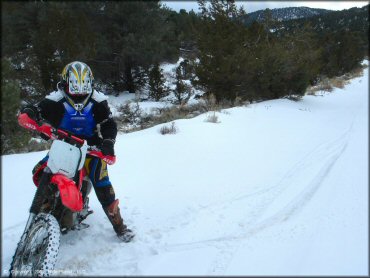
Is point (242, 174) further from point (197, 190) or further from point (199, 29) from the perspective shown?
point (199, 29)

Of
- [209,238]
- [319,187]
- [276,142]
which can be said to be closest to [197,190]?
[209,238]

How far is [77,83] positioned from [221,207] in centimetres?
205

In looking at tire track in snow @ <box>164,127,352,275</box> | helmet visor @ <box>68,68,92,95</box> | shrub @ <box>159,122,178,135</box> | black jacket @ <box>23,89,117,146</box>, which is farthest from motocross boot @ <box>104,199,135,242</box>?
shrub @ <box>159,122,178,135</box>

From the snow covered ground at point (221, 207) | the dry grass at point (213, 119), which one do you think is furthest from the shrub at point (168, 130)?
the dry grass at point (213, 119)

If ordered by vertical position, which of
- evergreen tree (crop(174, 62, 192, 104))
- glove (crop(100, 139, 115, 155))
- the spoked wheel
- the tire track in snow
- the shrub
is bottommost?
evergreen tree (crop(174, 62, 192, 104))

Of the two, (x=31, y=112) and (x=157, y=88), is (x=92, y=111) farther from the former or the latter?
(x=157, y=88)

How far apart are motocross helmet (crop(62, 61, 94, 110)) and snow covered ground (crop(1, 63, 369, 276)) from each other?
121 centimetres

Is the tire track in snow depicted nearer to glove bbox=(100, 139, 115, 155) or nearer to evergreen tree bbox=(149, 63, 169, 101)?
glove bbox=(100, 139, 115, 155)

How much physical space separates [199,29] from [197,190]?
9.23 metres

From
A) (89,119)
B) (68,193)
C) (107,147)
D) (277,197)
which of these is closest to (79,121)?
(89,119)

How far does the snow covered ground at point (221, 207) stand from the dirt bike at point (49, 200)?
0.90 ft

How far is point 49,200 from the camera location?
9.82 ft

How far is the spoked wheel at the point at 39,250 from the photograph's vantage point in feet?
8.21

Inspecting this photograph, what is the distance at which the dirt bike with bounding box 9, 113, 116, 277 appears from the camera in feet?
8.26
